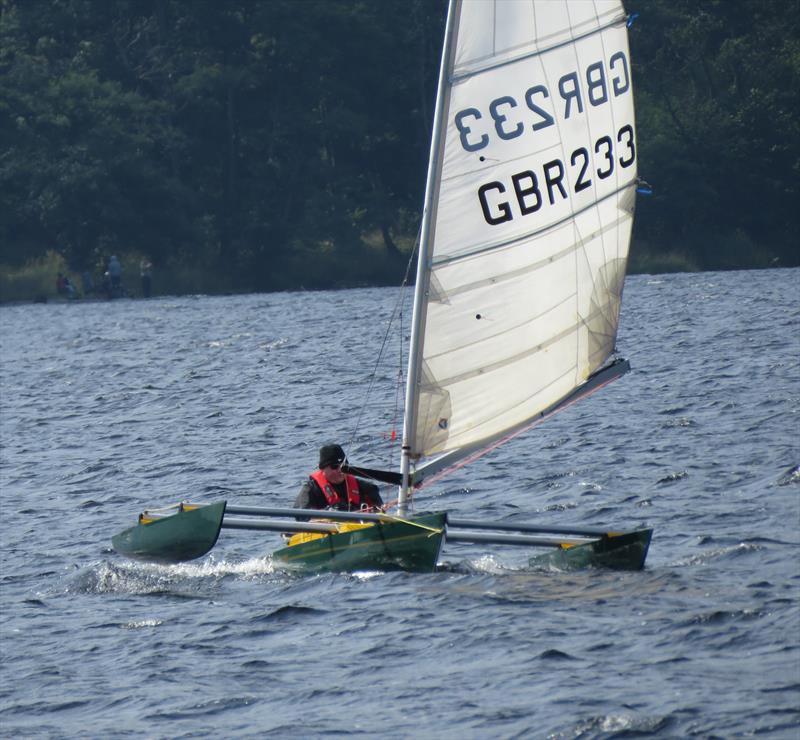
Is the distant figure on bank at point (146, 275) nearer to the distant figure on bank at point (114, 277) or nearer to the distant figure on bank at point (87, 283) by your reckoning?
the distant figure on bank at point (114, 277)

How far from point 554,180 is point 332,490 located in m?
4.00

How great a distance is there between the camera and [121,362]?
45125 millimetres

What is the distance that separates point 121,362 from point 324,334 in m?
7.59

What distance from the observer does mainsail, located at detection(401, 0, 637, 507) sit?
15953mm

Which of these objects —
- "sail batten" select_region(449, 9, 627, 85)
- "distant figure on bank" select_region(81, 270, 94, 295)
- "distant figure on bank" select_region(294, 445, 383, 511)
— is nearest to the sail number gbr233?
"sail batten" select_region(449, 9, 627, 85)

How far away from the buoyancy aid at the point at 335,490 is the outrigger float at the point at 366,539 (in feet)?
0.84

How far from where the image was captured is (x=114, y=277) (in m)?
76.1

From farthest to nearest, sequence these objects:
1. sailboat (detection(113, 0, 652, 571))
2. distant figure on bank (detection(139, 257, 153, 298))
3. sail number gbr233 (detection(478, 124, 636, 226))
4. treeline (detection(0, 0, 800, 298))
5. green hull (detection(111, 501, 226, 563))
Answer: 1. distant figure on bank (detection(139, 257, 153, 298))
2. treeline (detection(0, 0, 800, 298))
3. green hull (detection(111, 501, 226, 563))
4. sail number gbr233 (detection(478, 124, 636, 226))
5. sailboat (detection(113, 0, 652, 571))

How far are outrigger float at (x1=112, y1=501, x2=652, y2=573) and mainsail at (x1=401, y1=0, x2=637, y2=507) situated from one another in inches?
26.0

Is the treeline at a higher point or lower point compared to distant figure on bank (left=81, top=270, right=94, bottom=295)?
higher

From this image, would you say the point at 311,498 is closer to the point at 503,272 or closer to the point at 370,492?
the point at 370,492

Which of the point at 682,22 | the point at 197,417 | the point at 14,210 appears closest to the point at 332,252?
the point at 14,210

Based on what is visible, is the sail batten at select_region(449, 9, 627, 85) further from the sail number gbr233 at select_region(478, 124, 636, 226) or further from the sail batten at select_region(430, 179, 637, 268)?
the sail batten at select_region(430, 179, 637, 268)

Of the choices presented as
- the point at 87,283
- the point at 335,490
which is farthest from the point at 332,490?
the point at 87,283
